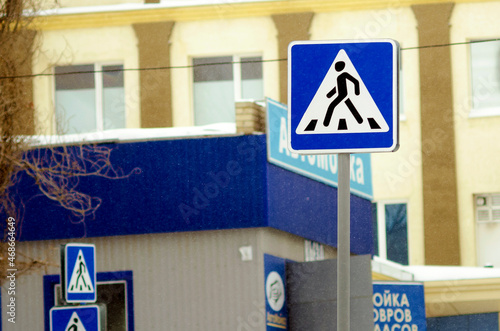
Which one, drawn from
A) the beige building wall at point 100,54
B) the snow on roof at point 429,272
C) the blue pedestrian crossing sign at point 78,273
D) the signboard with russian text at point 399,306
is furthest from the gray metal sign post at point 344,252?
the beige building wall at point 100,54

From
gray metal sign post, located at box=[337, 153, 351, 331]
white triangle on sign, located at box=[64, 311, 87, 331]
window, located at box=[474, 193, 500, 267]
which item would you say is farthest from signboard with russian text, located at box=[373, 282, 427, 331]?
gray metal sign post, located at box=[337, 153, 351, 331]

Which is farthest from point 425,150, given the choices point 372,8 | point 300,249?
point 300,249

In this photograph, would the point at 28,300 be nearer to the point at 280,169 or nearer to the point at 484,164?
the point at 280,169

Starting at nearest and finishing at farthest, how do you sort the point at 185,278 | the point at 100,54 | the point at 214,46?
the point at 185,278 < the point at 214,46 < the point at 100,54

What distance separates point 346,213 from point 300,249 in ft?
37.1

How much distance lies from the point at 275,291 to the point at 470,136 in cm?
1010

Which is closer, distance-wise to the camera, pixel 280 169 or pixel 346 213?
pixel 346 213

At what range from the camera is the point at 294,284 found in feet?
50.3

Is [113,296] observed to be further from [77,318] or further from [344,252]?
[344,252]

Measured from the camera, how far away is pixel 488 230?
23594mm

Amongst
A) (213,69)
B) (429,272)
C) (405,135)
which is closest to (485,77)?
(405,135)

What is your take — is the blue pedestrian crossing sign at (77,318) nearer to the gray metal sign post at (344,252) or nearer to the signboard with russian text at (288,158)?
the gray metal sign post at (344,252)

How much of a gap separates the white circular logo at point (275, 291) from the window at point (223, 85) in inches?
341

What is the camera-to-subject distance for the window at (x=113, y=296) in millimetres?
14758
